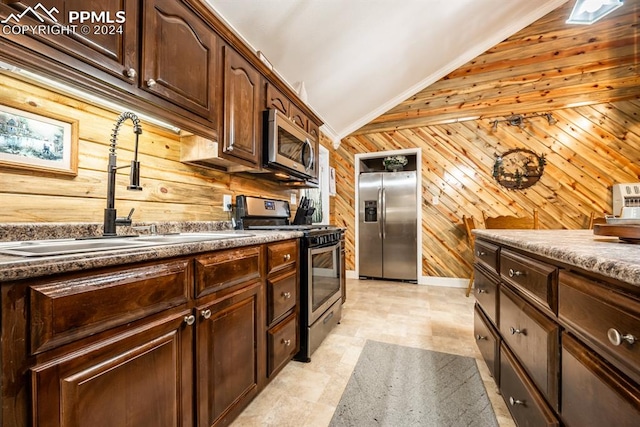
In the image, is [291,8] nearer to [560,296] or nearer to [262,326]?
[262,326]

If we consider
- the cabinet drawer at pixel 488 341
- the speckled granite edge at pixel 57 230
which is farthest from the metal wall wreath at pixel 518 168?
the speckled granite edge at pixel 57 230

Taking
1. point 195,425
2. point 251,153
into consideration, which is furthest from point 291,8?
point 195,425

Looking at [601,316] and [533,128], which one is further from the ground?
[533,128]

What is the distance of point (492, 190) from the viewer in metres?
3.65

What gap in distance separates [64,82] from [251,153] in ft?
3.16

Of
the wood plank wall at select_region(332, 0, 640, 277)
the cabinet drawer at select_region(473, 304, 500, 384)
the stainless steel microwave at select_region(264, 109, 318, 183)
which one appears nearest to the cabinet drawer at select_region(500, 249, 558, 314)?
the cabinet drawer at select_region(473, 304, 500, 384)

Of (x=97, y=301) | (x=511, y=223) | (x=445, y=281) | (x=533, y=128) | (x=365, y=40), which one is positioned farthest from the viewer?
(x=445, y=281)

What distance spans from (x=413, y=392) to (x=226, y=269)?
1.25m

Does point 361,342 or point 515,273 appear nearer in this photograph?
point 515,273

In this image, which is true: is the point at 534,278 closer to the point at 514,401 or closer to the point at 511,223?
the point at 514,401

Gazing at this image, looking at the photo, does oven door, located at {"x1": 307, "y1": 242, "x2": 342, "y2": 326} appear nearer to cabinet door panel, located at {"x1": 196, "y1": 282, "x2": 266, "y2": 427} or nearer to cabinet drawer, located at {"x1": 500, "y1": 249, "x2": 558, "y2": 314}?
cabinet door panel, located at {"x1": 196, "y1": 282, "x2": 266, "y2": 427}

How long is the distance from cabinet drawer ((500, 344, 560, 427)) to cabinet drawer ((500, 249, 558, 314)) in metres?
0.33

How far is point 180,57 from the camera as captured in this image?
4.03ft

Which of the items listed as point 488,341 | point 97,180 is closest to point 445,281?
point 488,341
